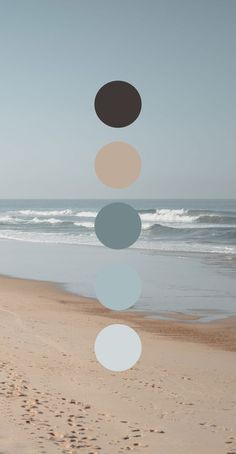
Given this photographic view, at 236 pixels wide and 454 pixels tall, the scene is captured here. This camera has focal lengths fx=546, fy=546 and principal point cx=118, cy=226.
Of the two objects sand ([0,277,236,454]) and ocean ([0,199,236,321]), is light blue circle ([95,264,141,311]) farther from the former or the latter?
sand ([0,277,236,454])

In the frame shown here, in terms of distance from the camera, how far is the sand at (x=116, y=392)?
18.0 ft

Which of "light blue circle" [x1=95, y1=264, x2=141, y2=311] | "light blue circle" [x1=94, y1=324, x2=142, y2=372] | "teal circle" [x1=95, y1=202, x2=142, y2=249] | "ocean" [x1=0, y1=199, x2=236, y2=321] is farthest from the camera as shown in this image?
"ocean" [x1=0, y1=199, x2=236, y2=321]

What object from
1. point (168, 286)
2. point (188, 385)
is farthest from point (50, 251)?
point (188, 385)

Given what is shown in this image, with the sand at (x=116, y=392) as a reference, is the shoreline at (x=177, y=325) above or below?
above

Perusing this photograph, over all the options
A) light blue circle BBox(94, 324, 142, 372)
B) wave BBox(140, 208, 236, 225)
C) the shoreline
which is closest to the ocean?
the shoreline

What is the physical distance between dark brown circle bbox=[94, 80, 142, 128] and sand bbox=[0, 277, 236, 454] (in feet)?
10.6

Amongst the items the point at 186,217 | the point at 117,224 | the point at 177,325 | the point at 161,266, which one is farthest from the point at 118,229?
the point at 186,217

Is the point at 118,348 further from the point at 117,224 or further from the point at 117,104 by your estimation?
the point at 117,104

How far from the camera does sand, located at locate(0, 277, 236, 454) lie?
216 inches

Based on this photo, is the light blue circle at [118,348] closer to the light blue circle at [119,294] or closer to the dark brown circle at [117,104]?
the light blue circle at [119,294]

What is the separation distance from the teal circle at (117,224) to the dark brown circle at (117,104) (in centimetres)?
141

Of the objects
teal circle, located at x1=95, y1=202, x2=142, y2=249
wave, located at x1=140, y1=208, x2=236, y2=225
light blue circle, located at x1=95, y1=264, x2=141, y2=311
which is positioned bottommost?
teal circle, located at x1=95, y1=202, x2=142, y2=249

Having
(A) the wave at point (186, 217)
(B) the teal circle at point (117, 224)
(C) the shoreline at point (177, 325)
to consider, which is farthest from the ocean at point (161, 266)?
(A) the wave at point (186, 217)

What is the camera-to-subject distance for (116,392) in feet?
22.6
